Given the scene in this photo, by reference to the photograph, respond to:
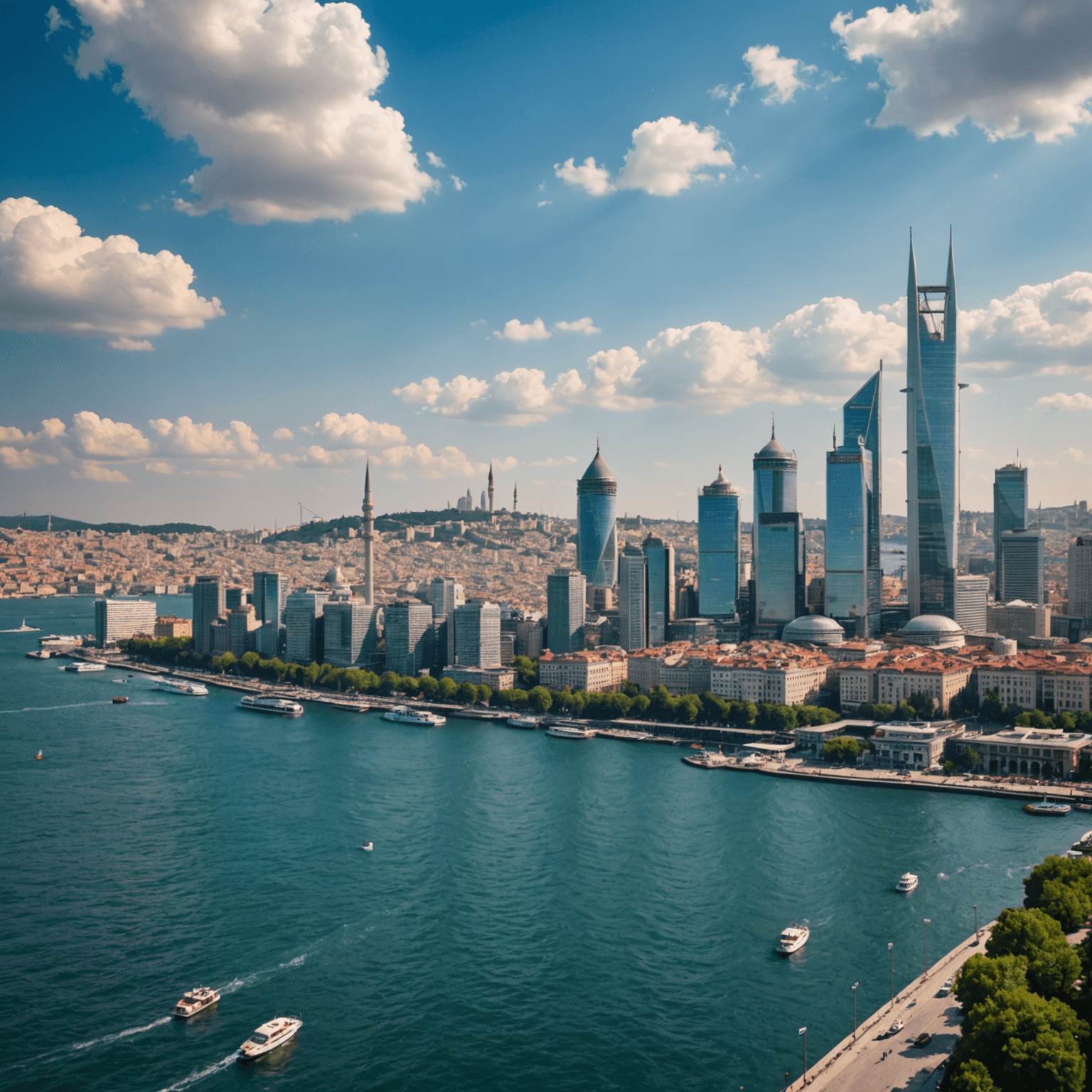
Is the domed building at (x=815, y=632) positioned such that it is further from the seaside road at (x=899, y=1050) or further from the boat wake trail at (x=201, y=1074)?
the boat wake trail at (x=201, y=1074)

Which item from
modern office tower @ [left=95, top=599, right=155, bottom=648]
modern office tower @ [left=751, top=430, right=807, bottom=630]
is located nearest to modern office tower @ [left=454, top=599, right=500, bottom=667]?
modern office tower @ [left=751, top=430, right=807, bottom=630]

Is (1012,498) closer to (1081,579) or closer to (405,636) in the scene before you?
(1081,579)

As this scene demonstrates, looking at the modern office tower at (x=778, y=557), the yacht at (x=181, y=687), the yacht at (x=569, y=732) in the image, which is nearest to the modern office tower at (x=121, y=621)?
the yacht at (x=181, y=687)

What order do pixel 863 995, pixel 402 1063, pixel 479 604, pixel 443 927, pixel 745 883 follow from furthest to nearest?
pixel 479 604, pixel 745 883, pixel 443 927, pixel 863 995, pixel 402 1063

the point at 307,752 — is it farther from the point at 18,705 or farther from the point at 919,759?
the point at 919,759

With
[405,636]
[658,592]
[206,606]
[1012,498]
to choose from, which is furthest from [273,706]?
[1012,498]

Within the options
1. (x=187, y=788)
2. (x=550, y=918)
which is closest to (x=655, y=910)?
(x=550, y=918)
